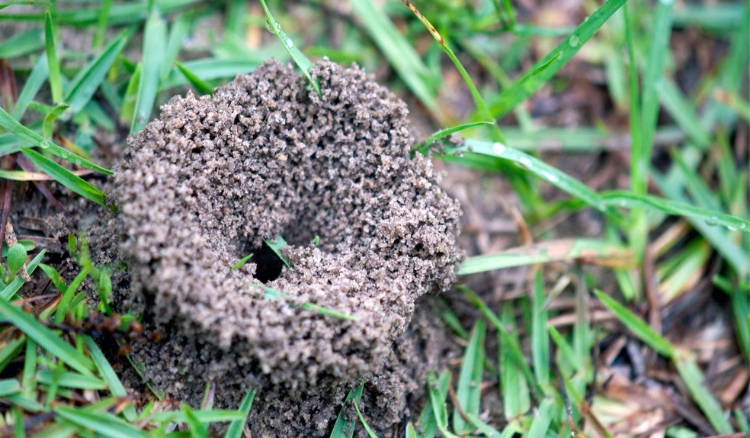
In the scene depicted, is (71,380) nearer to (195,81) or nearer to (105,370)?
(105,370)

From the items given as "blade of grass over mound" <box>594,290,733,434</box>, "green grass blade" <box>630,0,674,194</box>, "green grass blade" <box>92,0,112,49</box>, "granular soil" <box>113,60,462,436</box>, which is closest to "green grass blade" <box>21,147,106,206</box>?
"granular soil" <box>113,60,462,436</box>

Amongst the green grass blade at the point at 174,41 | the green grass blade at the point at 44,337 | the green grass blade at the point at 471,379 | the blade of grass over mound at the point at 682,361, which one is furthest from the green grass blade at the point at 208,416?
the blade of grass over mound at the point at 682,361

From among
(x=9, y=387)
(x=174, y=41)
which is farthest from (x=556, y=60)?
(x=9, y=387)

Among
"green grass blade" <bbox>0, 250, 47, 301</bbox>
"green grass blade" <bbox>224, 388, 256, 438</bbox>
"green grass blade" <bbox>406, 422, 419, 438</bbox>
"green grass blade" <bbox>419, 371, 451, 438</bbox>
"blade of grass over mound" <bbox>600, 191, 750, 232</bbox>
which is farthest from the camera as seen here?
"blade of grass over mound" <bbox>600, 191, 750, 232</bbox>

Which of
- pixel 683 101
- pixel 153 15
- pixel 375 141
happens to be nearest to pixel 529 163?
pixel 375 141

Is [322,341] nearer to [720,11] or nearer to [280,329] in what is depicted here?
[280,329]

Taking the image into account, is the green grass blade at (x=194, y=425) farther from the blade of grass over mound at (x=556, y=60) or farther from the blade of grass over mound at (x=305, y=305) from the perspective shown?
the blade of grass over mound at (x=556, y=60)

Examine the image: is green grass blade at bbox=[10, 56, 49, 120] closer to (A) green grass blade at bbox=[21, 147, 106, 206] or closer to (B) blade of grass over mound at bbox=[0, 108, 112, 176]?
(B) blade of grass over mound at bbox=[0, 108, 112, 176]
